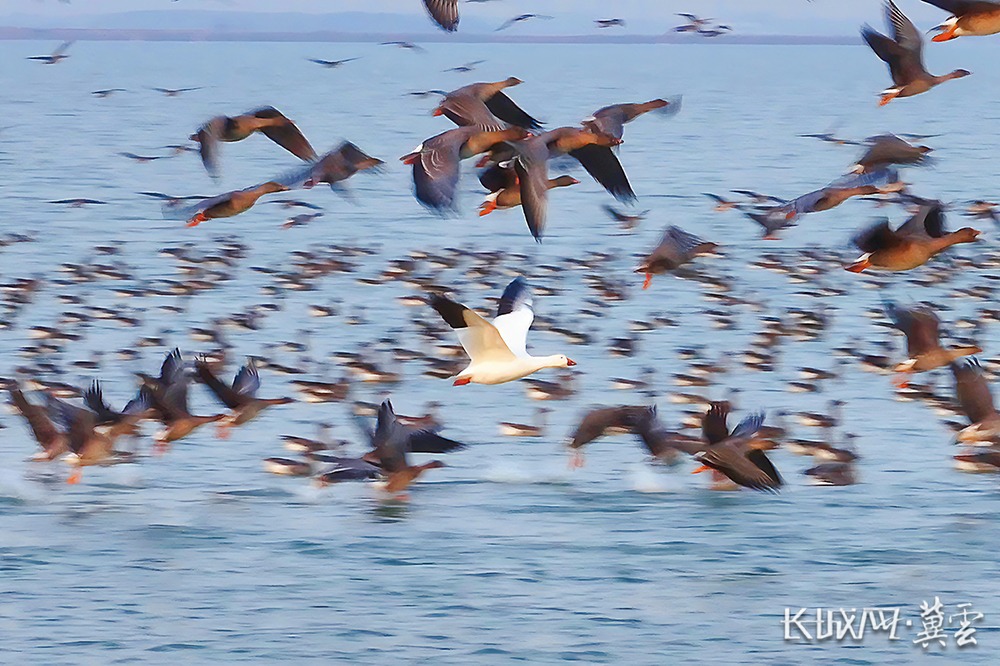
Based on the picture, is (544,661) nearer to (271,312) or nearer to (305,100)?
(271,312)

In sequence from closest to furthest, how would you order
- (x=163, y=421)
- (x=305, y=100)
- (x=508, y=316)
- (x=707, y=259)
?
1. (x=508, y=316)
2. (x=163, y=421)
3. (x=707, y=259)
4. (x=305, y=100)

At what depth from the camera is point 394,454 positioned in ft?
49.4

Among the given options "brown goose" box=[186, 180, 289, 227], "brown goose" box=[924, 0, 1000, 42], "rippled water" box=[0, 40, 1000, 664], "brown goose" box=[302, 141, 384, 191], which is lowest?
"rippled water" box=[0, 40, 1000, 664]

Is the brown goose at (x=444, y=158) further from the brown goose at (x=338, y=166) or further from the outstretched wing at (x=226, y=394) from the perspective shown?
the outstretched wing at (x=226, y=394)

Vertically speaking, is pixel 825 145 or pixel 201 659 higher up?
pixel 201 659

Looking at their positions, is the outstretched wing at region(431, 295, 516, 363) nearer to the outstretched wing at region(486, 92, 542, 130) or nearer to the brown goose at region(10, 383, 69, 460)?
the outstretched wing at region(486, 92, 542, 130)

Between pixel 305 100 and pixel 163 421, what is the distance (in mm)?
84220

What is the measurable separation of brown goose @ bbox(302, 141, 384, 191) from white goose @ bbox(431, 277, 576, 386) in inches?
55.9

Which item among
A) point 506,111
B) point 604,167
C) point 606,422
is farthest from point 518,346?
point 606,422

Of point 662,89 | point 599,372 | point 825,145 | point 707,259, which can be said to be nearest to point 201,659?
point 599,372

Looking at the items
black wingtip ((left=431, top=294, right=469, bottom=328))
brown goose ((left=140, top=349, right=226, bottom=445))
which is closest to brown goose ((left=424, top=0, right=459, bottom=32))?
black wingtip ((left=431, top=294, right=469, bottom=328))

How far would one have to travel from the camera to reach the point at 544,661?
12.6 meters

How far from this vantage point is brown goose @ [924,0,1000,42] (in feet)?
40.0

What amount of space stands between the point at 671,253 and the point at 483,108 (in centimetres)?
452
